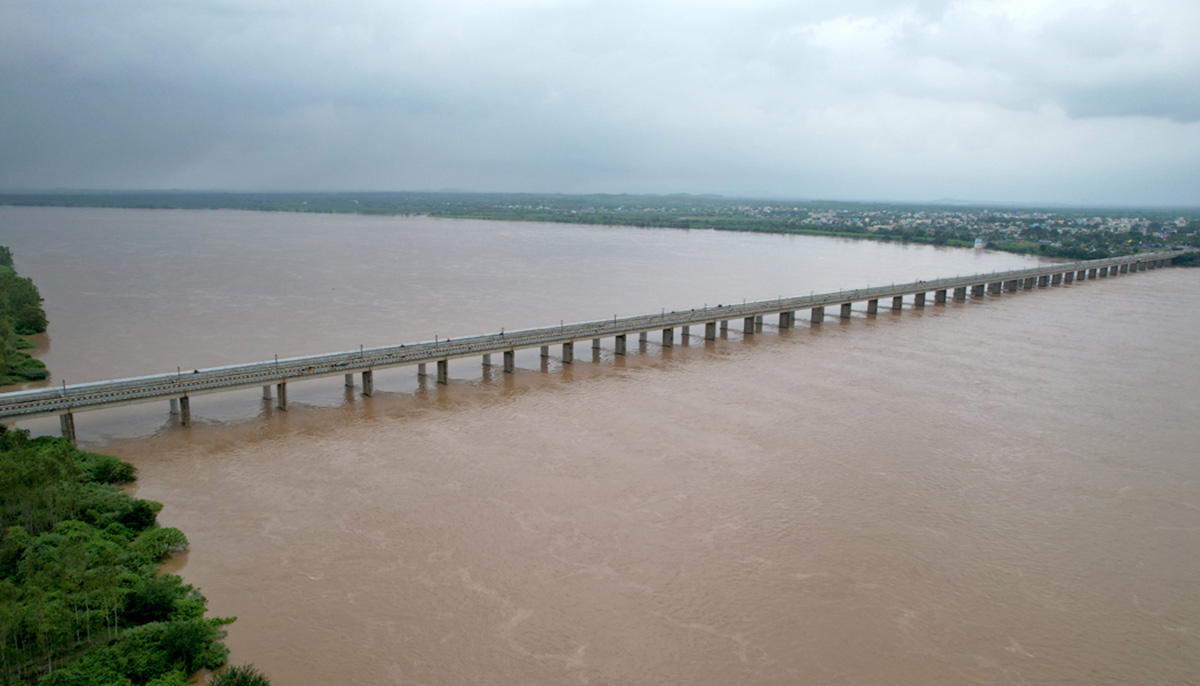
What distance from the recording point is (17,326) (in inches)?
1384

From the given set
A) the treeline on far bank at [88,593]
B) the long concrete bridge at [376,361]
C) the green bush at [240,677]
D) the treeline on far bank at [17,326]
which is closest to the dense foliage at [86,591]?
the treeline on far bank at [88,593]

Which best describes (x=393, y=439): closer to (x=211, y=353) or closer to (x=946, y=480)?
(x=211, y=353)

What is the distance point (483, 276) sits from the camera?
2323 inches

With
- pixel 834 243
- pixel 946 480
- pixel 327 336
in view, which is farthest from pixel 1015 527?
pixel 834 243

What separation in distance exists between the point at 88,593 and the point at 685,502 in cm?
1249

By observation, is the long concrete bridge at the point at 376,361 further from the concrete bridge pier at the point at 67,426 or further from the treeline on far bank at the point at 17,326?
the treeline on far bank at the point at 17,326

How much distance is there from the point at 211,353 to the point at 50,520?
690 inches

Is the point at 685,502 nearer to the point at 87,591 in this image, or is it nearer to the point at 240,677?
the point at 240,677

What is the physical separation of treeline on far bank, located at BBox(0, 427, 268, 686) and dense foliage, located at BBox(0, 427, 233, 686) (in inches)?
0.7

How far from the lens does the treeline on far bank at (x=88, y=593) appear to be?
1134cm

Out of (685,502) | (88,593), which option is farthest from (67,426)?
(685,502)

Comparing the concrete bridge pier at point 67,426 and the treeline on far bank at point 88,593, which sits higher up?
the concrete bridge pier at point 67,426

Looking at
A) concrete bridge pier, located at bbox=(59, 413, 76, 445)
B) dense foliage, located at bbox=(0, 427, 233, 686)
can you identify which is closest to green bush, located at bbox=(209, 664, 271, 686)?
dense foliage, located at bbox=(0, 427, 233, 686)

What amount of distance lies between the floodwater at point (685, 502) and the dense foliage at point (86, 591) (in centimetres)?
87
